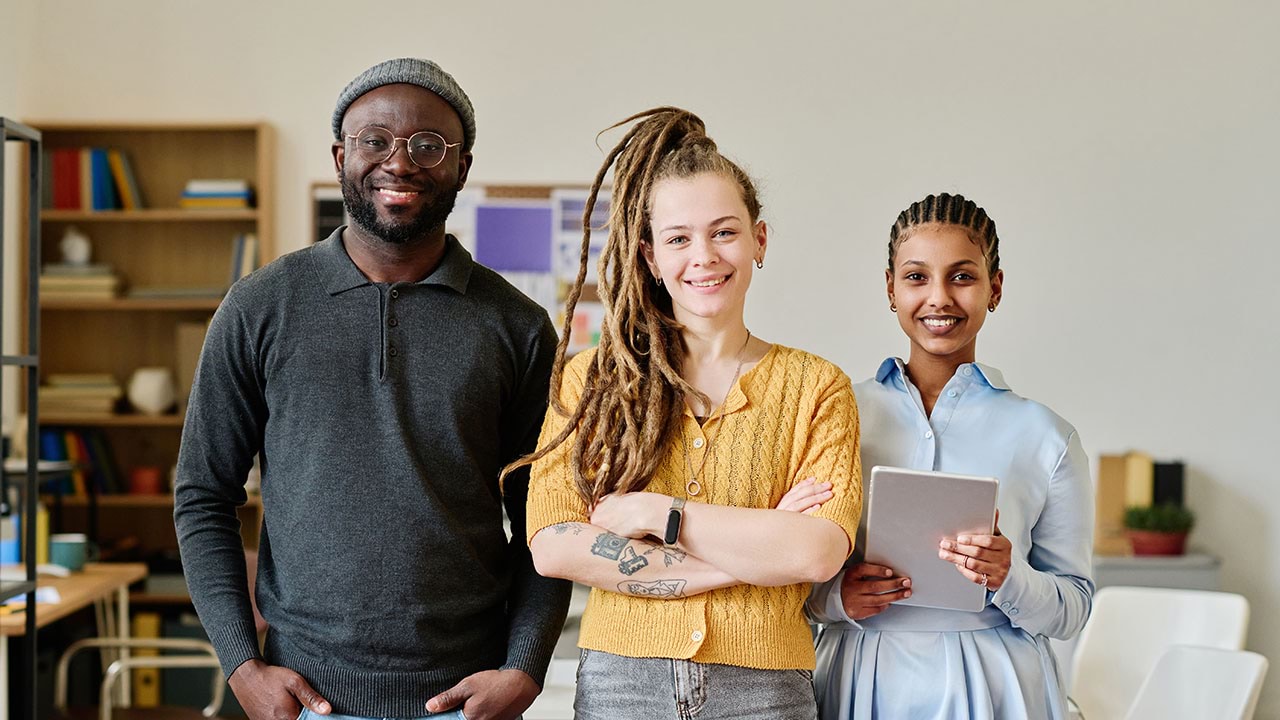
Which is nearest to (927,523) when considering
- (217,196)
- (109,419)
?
(217,196)

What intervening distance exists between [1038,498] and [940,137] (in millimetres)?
3399

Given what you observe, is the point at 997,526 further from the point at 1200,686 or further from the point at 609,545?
the point at 1200,686

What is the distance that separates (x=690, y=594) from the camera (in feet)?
4.95

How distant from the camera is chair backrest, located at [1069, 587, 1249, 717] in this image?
3.20 metres

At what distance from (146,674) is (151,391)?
113 cm

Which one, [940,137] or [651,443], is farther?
[940,137]

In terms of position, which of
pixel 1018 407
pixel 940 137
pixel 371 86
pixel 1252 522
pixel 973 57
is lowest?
pixel 1252 522

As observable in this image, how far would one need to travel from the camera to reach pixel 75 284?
479 centimetres

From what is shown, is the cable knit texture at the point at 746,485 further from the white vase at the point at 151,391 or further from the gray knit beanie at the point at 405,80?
the white vase at the point at 151,391

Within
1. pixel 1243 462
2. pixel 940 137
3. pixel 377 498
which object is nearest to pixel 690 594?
pixel 377 498

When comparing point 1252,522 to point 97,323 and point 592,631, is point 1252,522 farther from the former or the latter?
point 97,323

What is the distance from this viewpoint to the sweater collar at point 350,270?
171 centimetres

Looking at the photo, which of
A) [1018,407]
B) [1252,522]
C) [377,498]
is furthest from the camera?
[1252,522]

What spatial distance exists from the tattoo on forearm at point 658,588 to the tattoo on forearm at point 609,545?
0.13 ft
